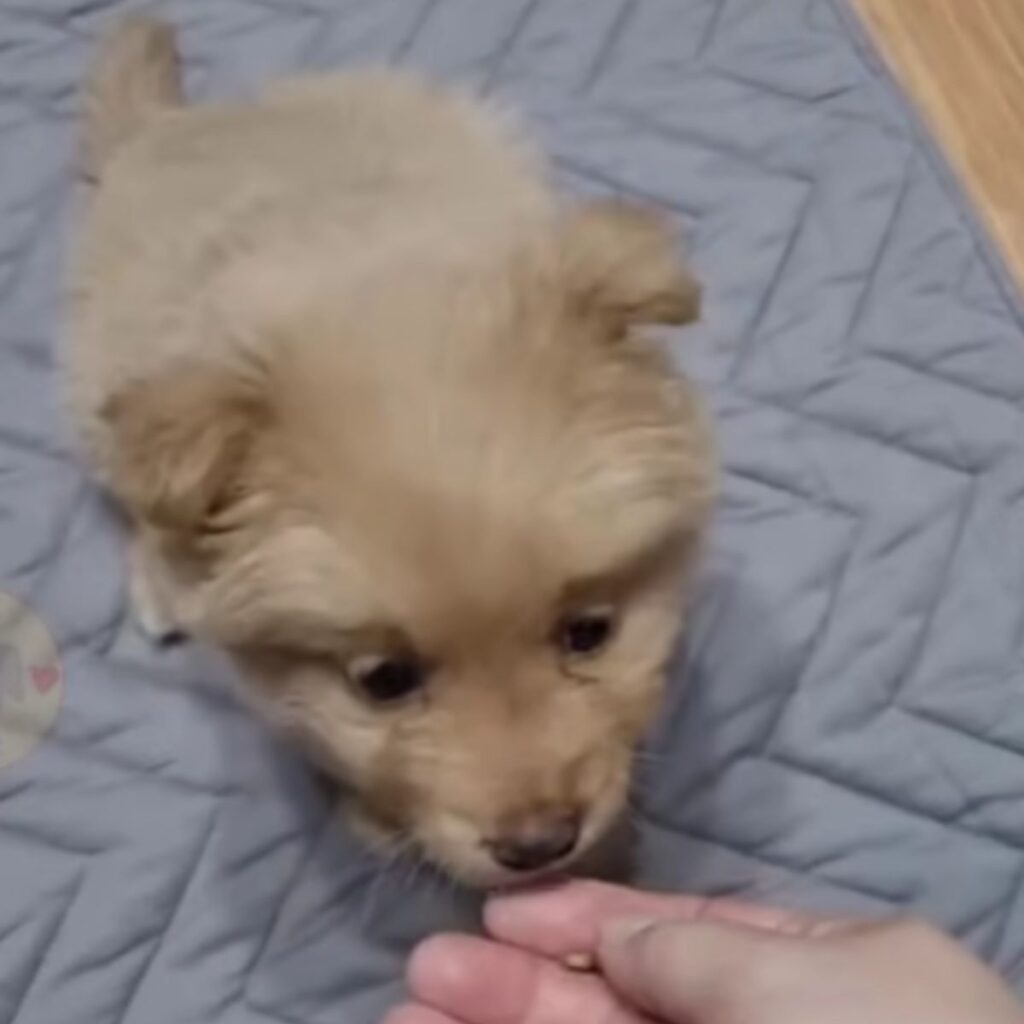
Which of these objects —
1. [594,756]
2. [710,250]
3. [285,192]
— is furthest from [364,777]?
[710,250]

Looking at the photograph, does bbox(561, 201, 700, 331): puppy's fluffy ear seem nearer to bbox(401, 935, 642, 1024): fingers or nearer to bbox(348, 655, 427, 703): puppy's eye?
bbox(348, 655, 427, 703): puppy's eye

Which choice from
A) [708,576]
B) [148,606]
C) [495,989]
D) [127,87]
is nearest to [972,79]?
[708,576]

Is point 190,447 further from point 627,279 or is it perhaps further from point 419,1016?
point 419,1016

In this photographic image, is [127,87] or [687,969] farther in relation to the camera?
[127,87]

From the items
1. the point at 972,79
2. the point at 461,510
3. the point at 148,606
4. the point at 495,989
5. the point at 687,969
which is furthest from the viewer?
the point at 972,79

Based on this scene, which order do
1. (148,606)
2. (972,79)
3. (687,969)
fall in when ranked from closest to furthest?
(687,969), (148,606), (972,79)

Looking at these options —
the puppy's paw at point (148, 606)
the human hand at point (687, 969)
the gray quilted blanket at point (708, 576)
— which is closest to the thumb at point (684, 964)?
the human hand at point (687, 969)

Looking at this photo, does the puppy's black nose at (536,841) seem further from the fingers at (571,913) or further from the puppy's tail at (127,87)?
the puppy's tail at (127,87)

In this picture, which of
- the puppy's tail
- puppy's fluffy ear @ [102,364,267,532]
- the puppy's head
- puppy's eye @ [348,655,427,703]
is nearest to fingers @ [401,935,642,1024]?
the puppy's head
